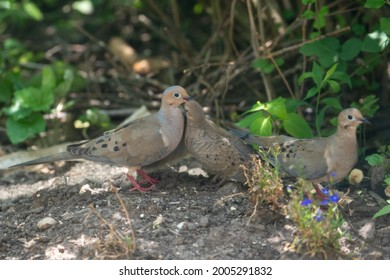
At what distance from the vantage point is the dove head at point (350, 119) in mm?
4246

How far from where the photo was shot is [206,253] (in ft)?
12.2

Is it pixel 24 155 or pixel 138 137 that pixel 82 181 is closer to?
pixel 138 137

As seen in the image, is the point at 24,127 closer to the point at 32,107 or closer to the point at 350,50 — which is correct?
the point at 32,107

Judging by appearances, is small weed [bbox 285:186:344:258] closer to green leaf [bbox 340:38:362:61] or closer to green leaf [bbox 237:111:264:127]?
green leaf [bbox 237:111:264:127]

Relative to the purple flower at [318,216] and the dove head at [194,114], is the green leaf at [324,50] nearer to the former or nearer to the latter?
the dove head at [194,114]

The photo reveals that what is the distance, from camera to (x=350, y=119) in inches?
167

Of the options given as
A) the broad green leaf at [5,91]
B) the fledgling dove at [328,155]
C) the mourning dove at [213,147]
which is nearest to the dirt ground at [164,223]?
the mourning dove at [213,147]

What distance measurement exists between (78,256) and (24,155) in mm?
2226

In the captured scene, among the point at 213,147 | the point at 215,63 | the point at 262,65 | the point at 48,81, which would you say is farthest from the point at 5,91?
the point at 213,147

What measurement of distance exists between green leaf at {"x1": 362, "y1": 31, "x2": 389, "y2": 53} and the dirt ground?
3.47ft

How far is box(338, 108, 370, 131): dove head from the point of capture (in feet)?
13.9

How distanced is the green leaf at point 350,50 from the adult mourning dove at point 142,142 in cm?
126

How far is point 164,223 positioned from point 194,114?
0.90 metres

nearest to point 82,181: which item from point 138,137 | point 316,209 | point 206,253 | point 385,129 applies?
point 138,137
